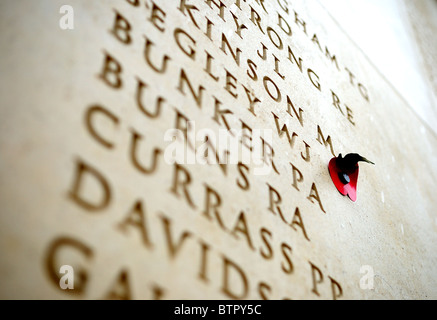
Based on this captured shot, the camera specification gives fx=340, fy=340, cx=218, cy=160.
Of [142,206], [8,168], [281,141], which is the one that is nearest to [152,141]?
[142,206]

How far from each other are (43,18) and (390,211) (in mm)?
1856

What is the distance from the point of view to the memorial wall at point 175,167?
0.75m

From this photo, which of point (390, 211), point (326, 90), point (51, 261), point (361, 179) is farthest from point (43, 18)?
point (390, 211)

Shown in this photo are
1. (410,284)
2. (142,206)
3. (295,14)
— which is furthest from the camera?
(295,14)

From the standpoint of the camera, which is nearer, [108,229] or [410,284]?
[108,229]

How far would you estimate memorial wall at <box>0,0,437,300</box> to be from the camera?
2.48ft

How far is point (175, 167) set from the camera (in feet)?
3.24

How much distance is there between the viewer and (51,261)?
2.34 feet

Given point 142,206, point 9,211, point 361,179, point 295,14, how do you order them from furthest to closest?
point 295,14 → point 361,179 → point 142,206 → point 9,211

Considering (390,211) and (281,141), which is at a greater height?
(281,141)

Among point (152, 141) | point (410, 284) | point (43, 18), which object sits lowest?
point (410, 284)

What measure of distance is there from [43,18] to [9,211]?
57cm
